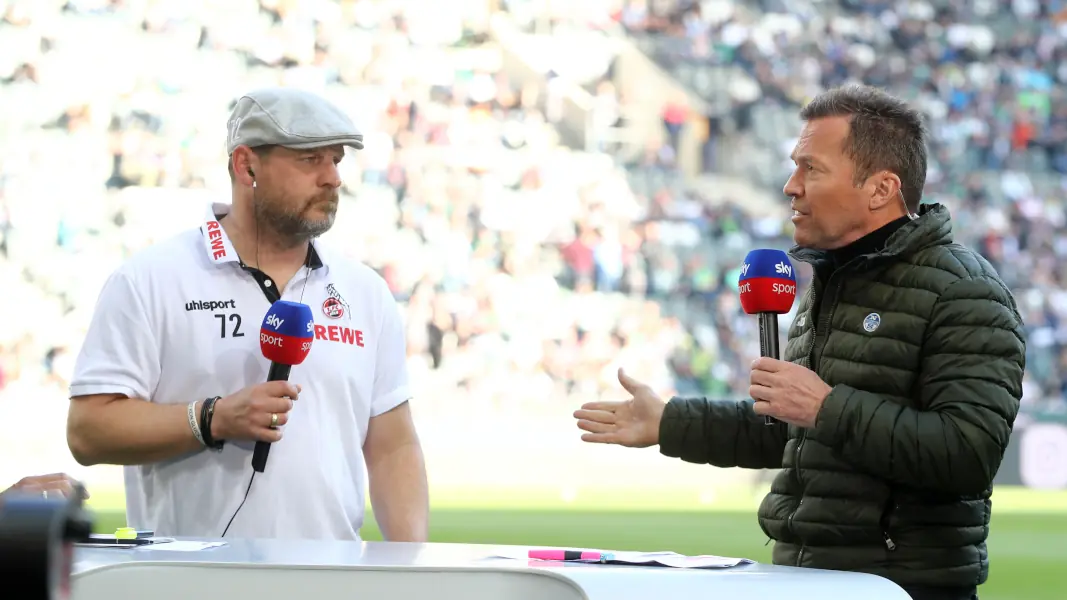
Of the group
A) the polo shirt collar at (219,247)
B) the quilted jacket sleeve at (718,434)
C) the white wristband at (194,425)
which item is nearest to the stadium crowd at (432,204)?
the polo shirt collar at (219,247)

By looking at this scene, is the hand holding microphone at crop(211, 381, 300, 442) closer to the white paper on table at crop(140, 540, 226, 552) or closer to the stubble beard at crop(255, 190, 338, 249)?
the white paper on table at crop(140, 540, 226, 552)

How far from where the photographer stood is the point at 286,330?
3.12 m

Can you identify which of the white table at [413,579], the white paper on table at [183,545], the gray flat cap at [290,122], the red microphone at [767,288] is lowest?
the white table at [413,579]

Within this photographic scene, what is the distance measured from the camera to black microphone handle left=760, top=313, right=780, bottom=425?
2998 mm

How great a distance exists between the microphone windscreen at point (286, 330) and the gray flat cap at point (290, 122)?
546 millimetres

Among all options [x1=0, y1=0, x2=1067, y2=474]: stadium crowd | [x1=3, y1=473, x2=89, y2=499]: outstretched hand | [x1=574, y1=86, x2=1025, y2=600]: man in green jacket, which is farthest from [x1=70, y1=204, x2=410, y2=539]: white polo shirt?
[x1=0, y1=0, x2=1067, y2=474]: stadium crowd

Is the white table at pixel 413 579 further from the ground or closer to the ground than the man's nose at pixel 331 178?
closer to the ground

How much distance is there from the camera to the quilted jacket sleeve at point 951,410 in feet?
9.05

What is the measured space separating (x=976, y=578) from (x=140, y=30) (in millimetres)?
15687

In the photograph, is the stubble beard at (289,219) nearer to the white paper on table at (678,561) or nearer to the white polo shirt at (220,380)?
the white polo shirt at (220,380)

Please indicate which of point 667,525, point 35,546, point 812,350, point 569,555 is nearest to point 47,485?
point 569,555

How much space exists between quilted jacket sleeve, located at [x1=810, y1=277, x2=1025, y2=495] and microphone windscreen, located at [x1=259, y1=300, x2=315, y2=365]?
1184mm

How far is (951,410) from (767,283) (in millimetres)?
513

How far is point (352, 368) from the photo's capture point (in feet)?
11.5
